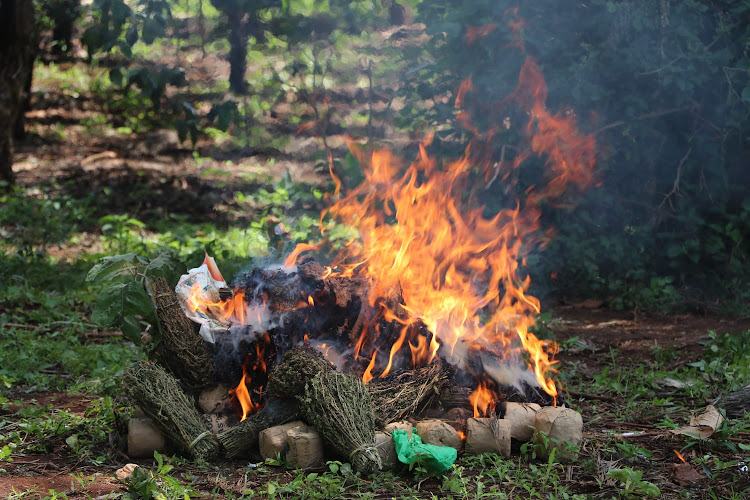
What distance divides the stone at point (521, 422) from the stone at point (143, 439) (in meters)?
1.89

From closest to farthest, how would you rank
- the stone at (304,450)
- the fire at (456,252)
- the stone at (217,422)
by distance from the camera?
1. the stone at (304,450)
2. the stone at (217,422)
3. the fire at (456,252)

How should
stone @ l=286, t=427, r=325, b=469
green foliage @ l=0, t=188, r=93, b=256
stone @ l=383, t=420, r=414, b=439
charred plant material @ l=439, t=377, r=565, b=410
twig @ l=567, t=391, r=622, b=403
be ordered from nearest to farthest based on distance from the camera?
stone @ l=286, t=427, r=325, b=469
stone @ l=383, t=420, r=414, b=439
charred plant material @ l=439, t=377, r=565, b=410
twig @ l=567, t=391, r=622, b=403
green foliage @ l=0, t=188, r=93, b=256

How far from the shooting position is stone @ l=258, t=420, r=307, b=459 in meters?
3.72

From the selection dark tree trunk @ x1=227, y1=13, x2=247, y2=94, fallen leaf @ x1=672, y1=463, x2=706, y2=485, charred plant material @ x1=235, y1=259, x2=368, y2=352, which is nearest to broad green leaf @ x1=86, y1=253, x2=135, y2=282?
charred plant material @ x1=235, y1=259, x2=368, y2=352

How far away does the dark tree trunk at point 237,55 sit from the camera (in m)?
12.4

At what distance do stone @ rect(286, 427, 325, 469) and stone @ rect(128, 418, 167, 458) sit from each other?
745mm

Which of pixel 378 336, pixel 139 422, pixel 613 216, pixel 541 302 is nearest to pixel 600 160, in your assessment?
pixel 613 216

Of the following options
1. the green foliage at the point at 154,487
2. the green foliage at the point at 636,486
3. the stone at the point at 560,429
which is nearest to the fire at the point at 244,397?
the green foliage at the point at 154,487

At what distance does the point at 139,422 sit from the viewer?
12.8ft

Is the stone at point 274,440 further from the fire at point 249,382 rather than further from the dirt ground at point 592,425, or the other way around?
the fire at point 249,382

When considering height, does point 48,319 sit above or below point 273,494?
below

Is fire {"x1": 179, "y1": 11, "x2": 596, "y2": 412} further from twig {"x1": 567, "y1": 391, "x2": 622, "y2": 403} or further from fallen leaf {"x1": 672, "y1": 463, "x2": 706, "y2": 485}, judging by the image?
fallen leaf {"x1": 672, "y1": 463, "x2": 706, "y2": 485}

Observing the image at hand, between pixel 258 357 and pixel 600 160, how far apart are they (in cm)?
480

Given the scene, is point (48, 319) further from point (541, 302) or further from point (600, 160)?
point (600, 160)
